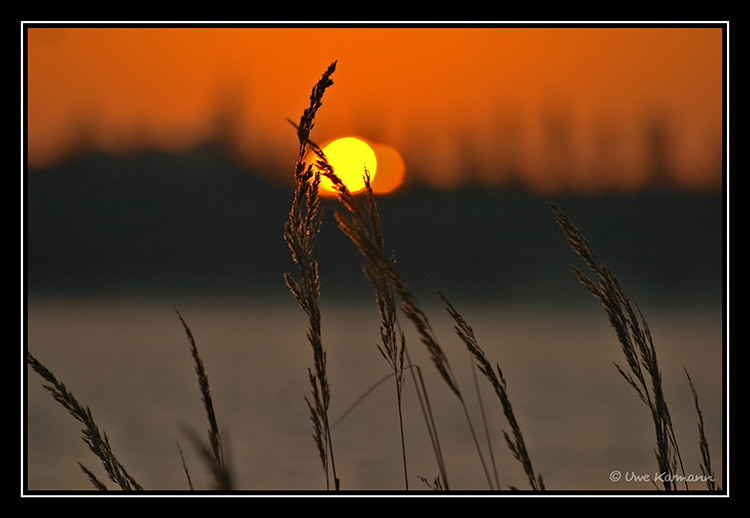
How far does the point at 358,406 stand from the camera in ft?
44.6

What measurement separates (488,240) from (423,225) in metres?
6.02

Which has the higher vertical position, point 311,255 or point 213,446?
point 311,255

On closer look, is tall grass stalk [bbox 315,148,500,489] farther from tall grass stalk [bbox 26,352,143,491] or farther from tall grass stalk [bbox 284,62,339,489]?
tall grass stalk [bbox 26,352,143,491]

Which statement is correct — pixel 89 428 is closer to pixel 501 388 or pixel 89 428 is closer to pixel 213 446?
pixel 213 446

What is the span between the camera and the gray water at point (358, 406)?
9.40 meters

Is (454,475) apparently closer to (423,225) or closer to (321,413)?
(321,413)

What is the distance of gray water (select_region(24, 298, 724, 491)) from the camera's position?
940 cm

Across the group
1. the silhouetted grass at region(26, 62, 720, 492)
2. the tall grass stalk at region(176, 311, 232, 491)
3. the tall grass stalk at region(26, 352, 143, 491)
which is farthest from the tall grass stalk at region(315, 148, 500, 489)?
the tall grass stalk at region(26, 352, 143, 491)

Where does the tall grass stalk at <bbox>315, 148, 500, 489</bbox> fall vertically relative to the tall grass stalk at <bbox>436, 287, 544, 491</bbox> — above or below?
above

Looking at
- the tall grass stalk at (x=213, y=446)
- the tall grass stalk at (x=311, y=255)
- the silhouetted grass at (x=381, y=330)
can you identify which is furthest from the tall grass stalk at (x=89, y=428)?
the tall grass stalk at (x=311, y=255)

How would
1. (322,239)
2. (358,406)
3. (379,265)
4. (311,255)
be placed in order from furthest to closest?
(322,239)
(358,406)
(311,255)
(379,265)

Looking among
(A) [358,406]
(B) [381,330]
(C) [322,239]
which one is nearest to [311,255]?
(B) [381,330]
